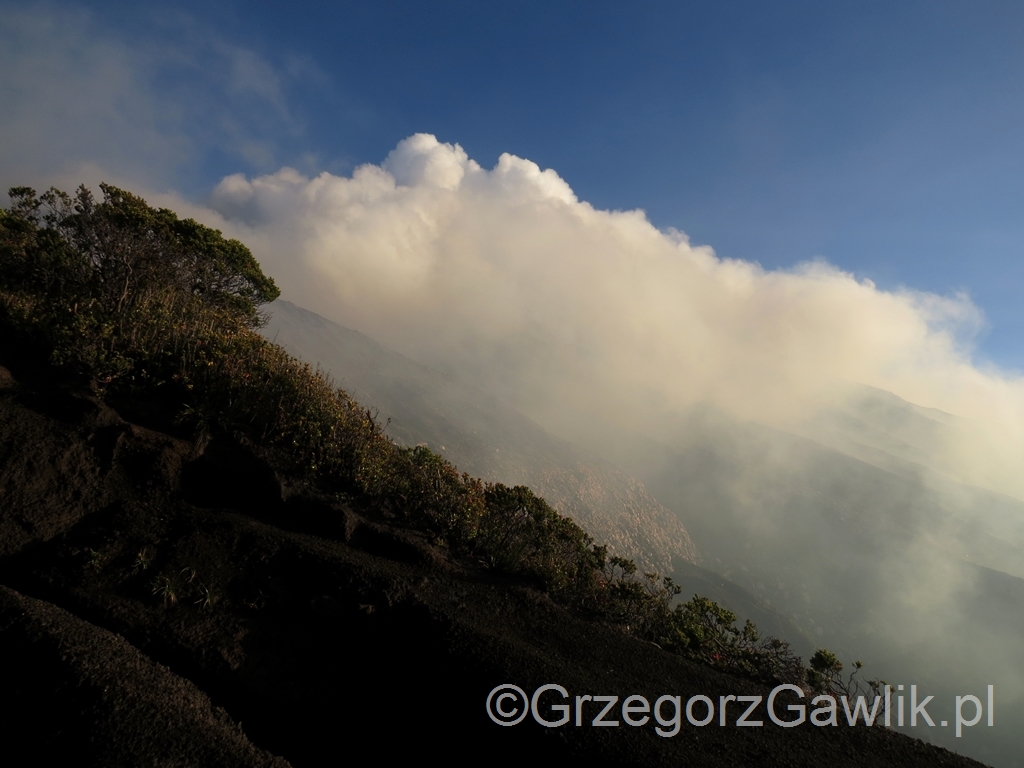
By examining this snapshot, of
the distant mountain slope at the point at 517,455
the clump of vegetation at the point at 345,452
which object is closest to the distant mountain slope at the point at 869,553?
the distant mountain slope at the point at 517,455

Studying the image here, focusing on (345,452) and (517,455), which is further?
(517,455)

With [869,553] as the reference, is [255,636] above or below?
below

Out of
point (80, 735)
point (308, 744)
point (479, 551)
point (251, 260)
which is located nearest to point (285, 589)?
point (308, 744)

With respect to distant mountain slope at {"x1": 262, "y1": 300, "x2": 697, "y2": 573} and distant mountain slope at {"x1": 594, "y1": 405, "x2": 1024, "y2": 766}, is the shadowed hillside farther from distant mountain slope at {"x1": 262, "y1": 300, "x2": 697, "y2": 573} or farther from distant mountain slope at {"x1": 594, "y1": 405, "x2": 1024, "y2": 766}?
distant mountain slope at {"x1": 594, "y1": 405, "x2": 1024, "y2": 766}

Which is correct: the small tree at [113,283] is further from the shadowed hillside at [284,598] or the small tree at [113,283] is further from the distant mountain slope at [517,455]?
the distant mountain slope at [517,455]

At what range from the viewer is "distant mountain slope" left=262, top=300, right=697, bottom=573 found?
80.1 metres

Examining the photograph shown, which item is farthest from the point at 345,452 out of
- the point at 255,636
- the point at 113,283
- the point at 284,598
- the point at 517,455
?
the point at 517,455

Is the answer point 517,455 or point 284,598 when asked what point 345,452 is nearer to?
point 284,598

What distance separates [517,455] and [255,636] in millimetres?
98011

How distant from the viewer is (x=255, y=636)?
4734 mm

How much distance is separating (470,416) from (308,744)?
401 ft

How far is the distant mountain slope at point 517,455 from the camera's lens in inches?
3152

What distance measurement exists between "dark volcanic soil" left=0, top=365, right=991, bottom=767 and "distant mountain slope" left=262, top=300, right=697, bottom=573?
150ft

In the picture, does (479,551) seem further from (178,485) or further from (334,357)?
(334,357)
